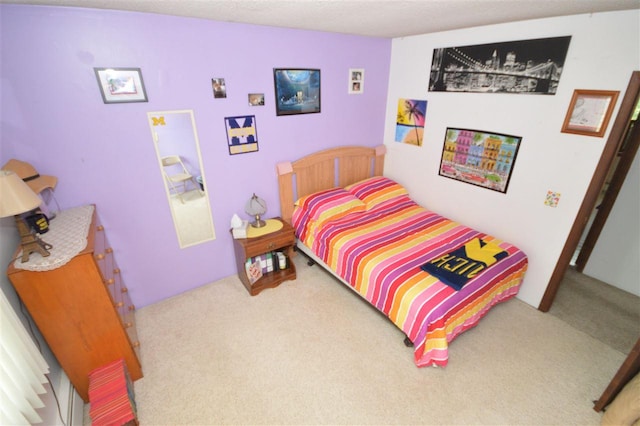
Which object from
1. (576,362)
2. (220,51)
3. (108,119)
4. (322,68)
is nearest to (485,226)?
(576,362)

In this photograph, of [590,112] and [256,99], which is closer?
[590,112]

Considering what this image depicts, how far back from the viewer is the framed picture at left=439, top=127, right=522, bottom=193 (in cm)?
277

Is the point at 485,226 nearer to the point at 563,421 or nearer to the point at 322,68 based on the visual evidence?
the point at 563,421

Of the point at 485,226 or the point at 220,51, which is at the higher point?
the point at 220,51

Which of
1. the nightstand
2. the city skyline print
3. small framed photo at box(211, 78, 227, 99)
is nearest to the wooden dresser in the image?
the nightstand

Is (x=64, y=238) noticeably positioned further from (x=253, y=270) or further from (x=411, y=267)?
(x=411, y=267)

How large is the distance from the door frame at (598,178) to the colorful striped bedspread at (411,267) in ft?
0.82

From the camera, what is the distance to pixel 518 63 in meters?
2.52

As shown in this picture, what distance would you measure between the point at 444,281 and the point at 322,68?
2421 millimetres

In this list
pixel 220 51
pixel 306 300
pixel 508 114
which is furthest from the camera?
pixel 306 300

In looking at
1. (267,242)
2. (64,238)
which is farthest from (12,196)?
(267,242)

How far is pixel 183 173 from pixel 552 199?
3.32 m

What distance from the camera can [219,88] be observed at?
2566 millimetres

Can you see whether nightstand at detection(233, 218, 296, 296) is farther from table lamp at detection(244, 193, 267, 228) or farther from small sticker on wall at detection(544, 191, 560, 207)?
small sticker on wall at detection(544, 191, 560, 207)
